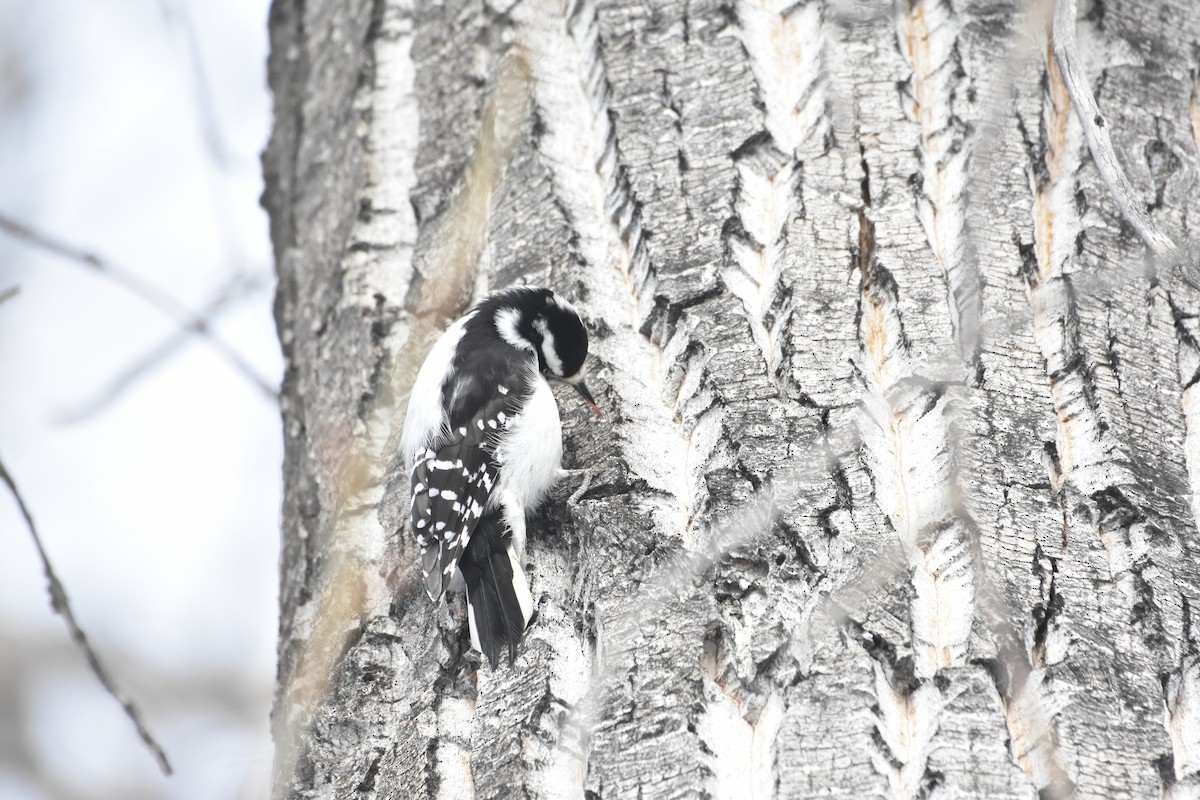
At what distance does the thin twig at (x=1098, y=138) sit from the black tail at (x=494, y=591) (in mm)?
1262

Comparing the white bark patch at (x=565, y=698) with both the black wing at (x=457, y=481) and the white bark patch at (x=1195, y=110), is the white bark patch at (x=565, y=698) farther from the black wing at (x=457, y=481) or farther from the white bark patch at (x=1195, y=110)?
the white bark patch at (x=1195, y=110)

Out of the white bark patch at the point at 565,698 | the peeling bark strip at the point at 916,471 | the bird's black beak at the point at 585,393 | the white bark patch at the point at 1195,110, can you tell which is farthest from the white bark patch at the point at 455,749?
the white bark patch at the point at 1195,110

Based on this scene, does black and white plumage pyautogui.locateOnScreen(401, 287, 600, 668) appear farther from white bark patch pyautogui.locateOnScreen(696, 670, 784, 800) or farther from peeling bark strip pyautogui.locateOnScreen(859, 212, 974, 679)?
peeling bark strip pyautogui.locateOnScreen(859, 212, 974, 679)

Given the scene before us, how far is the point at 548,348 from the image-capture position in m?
2.80

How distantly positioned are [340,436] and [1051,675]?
162 cm

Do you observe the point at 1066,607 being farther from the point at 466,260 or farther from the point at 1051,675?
the point at 466,260

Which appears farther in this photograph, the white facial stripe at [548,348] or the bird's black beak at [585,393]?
the white facial stripe at [548,348]

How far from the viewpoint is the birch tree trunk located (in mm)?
1762

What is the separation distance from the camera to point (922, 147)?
96.3 inches

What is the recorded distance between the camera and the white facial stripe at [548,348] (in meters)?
2.72

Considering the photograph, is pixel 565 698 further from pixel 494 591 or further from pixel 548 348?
pixel 548 348

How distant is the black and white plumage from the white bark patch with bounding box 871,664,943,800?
670 mm

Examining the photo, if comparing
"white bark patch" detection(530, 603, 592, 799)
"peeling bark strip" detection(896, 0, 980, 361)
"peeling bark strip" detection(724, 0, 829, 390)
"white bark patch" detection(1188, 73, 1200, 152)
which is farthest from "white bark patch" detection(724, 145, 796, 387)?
"white bark patch" detection(1188, 73, 1200, 152)

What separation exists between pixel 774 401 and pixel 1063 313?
575 mm
